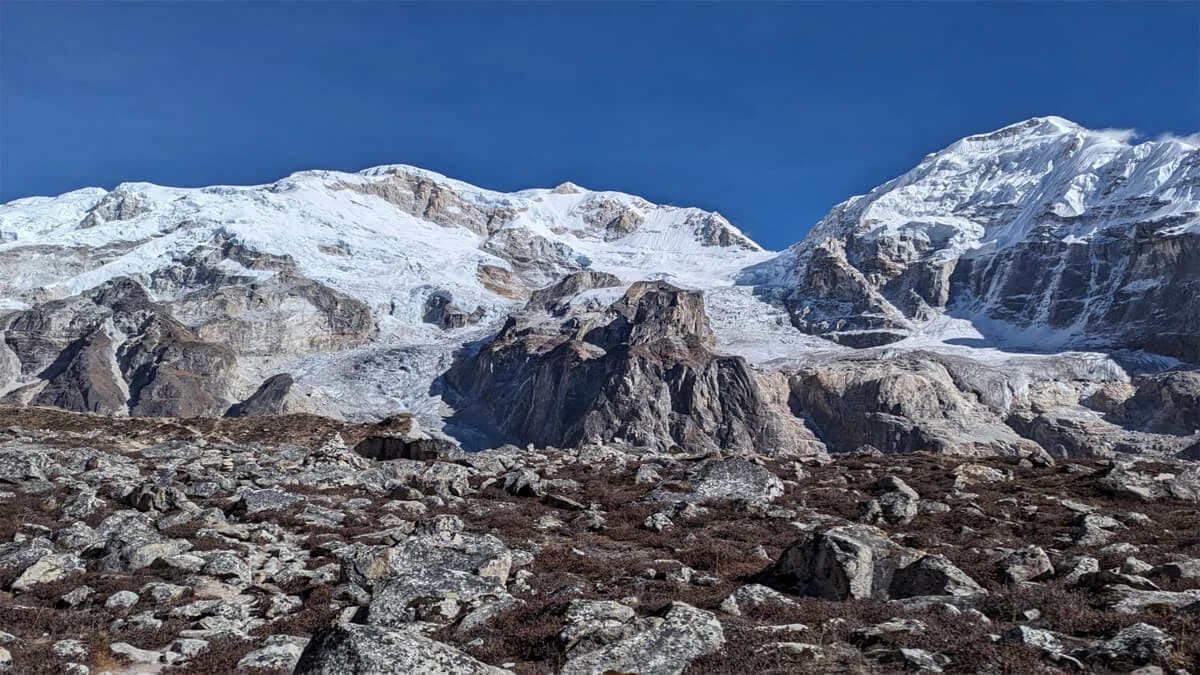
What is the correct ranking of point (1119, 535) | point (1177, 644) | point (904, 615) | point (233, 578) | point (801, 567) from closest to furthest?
point (1177, 644) → point (904, 615) → point (801, 567) → point (233, 578) → point (1119, 535)

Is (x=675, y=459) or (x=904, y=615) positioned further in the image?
(x=675, y=459)

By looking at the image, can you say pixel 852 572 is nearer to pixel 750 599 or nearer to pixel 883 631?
pixel 750 599

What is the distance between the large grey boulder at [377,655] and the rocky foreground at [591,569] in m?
0.03

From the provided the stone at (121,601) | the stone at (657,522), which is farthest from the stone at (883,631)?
the stone at (121,601)

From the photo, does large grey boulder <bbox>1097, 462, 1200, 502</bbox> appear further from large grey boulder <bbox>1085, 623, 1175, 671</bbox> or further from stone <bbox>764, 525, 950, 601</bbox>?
large grey boulder <bbox>1085, 623, 1175, 671</bbox>

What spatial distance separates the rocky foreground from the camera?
1256cm

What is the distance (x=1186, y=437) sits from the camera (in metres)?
174

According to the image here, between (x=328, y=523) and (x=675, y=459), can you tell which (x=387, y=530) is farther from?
(x=675, y=459)

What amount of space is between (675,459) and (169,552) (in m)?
27.8

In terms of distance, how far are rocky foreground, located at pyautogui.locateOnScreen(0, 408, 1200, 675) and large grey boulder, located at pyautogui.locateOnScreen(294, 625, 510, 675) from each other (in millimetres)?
29

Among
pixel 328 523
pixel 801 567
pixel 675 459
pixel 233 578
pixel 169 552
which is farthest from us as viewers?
pixel 675 459

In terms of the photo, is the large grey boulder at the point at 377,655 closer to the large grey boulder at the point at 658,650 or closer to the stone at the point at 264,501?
the large grey boulder at the point at 658,650

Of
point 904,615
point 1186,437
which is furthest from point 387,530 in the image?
point 1186,437

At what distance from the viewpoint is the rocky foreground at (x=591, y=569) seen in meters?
12.6
